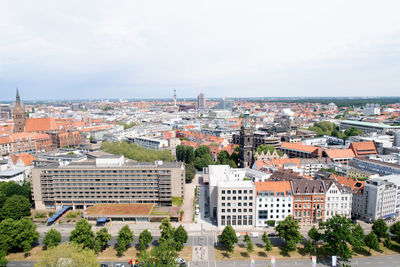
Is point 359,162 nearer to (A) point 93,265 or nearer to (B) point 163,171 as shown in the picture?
(B) point 163,171

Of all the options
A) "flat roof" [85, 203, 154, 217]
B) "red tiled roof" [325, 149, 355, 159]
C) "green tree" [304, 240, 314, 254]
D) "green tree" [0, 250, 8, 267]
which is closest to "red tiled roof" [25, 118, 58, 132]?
"flat roof" [85, 203, 154, 217]

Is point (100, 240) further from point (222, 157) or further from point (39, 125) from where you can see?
point (39, 125)

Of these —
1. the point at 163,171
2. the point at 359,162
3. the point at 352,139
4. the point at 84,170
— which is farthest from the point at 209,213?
the point at 352,139

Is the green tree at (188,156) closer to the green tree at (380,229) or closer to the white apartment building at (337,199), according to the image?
the white apartment building at (337,199)

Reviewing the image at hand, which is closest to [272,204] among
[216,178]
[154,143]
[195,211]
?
[216,178]

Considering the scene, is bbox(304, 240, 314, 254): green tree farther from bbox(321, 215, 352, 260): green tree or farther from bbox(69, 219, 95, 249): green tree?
bbox(69, 219, 95, 249): green tree

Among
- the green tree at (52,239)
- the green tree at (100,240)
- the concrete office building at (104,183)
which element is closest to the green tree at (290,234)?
the concrete office building at (104,183)
